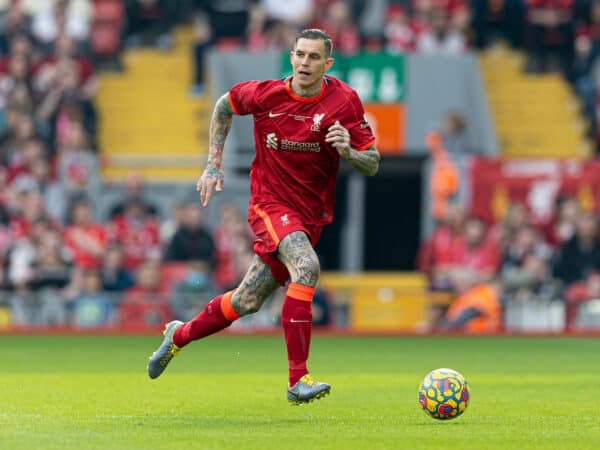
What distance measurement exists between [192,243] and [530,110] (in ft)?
29.3

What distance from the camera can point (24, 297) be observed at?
1900 centimetres

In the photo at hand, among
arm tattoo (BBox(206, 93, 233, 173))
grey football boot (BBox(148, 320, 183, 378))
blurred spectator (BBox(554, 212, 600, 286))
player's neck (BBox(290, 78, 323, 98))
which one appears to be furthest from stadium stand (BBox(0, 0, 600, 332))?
player's neck (BBox(290, 78, 323, 98))

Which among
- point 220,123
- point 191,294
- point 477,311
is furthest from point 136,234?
point 220,123

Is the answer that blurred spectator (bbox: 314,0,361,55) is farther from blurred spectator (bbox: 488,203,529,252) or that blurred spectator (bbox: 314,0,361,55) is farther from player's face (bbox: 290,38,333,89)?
player's face (bbox: 290,38,333,89)

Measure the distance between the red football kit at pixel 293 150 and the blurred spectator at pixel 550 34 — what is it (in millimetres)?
16925

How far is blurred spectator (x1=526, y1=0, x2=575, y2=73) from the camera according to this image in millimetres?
25734

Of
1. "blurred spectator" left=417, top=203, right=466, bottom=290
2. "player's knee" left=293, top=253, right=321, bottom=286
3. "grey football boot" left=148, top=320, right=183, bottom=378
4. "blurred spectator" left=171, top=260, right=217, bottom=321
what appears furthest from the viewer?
"blurred spectator" left=417, top=203, right=466, bottom=290

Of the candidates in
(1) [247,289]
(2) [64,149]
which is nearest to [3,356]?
(1) [247,289]

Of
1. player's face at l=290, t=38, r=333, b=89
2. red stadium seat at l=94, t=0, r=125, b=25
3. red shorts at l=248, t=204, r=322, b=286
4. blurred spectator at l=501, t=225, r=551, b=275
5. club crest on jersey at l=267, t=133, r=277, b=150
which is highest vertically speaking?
red stadium seat at l=94, t=0, r=125, b=25

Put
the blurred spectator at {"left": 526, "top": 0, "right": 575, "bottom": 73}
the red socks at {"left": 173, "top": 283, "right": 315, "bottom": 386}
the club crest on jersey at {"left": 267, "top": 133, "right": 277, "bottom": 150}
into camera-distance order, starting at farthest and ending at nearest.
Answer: the blurred spectator at {"left": 526, "top": 0, "right": 575, "bottom": 73} → the club crest on jersey at {"left": 267, "top": 133, "right": 277, "bottom": 150} → the red socks at {"left": 173, "top": 283, "right": 315, "bottom": 386}

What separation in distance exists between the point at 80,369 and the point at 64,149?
32.6 feet

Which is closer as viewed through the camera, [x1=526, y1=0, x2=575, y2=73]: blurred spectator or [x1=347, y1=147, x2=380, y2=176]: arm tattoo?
[x1=347, y1=147, x2=380, y2=176]: arm tattoo

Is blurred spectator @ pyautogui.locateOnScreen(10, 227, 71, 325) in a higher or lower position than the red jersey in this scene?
lower

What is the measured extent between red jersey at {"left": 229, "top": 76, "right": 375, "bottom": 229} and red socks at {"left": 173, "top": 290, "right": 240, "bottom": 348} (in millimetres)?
671
